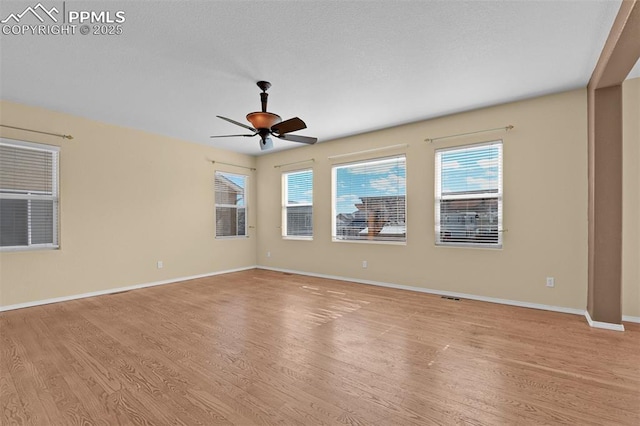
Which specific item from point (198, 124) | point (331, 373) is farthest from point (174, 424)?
point (198, 124)

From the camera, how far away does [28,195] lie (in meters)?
3.93

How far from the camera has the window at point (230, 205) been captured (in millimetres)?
6254

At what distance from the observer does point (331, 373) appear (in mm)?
2168

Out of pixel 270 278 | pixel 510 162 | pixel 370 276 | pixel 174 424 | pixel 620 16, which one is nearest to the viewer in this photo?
pixel 174 424

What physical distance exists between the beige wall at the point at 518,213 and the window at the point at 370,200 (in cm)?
19

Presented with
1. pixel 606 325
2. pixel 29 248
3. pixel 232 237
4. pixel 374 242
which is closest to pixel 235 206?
pixel 232 237

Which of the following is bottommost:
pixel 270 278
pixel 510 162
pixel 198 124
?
pixel 270 278

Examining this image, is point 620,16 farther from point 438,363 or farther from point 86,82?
point 86,82

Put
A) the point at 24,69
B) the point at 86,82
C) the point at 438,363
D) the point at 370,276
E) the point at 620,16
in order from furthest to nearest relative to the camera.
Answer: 1. the point at 370,276
2. the point at 86,82
3. the point at 24,69
4. the point at 438,363
5. the point at 620,16

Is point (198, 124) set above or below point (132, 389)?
above

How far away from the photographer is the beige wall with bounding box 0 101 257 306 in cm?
398

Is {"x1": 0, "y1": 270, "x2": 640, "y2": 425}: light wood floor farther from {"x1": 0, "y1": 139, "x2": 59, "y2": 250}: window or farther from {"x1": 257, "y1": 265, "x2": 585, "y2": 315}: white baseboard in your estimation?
{"x1": 0, "y1": 139, "x2": 59, "y2": 250}: window

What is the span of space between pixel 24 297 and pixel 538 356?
5823mm

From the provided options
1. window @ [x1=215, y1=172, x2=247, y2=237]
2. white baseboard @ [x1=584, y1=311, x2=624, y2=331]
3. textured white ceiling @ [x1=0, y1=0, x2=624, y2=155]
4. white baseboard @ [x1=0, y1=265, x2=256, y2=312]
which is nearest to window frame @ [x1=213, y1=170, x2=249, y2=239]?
window @ [x1=215, y1=172, x2=247, y2=237]
